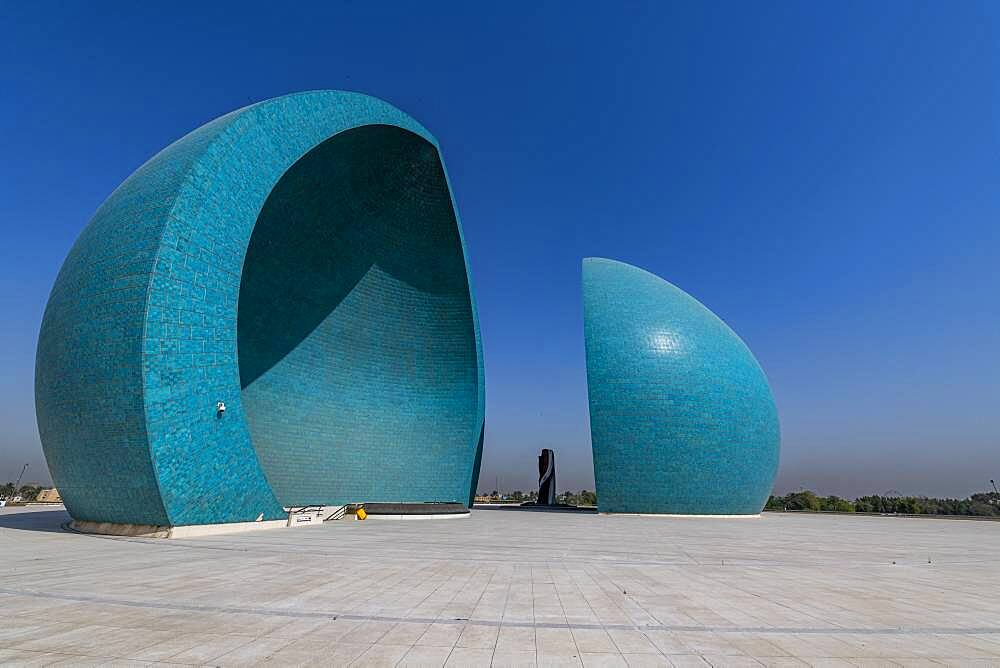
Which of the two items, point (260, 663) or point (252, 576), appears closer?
point (260, 663)

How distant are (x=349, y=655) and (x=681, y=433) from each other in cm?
2407

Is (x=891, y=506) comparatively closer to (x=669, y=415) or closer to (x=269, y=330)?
(x=669, y=415)

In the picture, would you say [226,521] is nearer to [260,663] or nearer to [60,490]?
[60,490]

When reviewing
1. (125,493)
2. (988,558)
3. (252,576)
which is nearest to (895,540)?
(988,558)

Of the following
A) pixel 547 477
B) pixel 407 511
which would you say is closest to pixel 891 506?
pixel 547 477

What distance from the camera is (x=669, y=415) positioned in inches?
1025

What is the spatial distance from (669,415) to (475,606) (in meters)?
21.8

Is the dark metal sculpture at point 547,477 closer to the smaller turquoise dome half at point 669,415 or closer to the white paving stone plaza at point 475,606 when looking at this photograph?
the smaller turquoise dome half at point 669,415

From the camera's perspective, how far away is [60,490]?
1453 cm

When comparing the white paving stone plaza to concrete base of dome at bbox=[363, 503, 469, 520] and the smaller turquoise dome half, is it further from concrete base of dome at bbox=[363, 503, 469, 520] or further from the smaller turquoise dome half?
the smaller turquoise dome half

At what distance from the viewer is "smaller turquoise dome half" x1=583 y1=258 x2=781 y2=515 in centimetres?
2577

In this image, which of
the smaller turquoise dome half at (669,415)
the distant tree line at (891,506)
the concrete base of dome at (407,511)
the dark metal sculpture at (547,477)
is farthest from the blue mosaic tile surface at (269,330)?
the distant tree line at (891,506)

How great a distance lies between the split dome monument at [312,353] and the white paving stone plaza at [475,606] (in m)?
2.74

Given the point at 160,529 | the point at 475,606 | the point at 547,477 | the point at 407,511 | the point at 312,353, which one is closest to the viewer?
the point at 475,606
